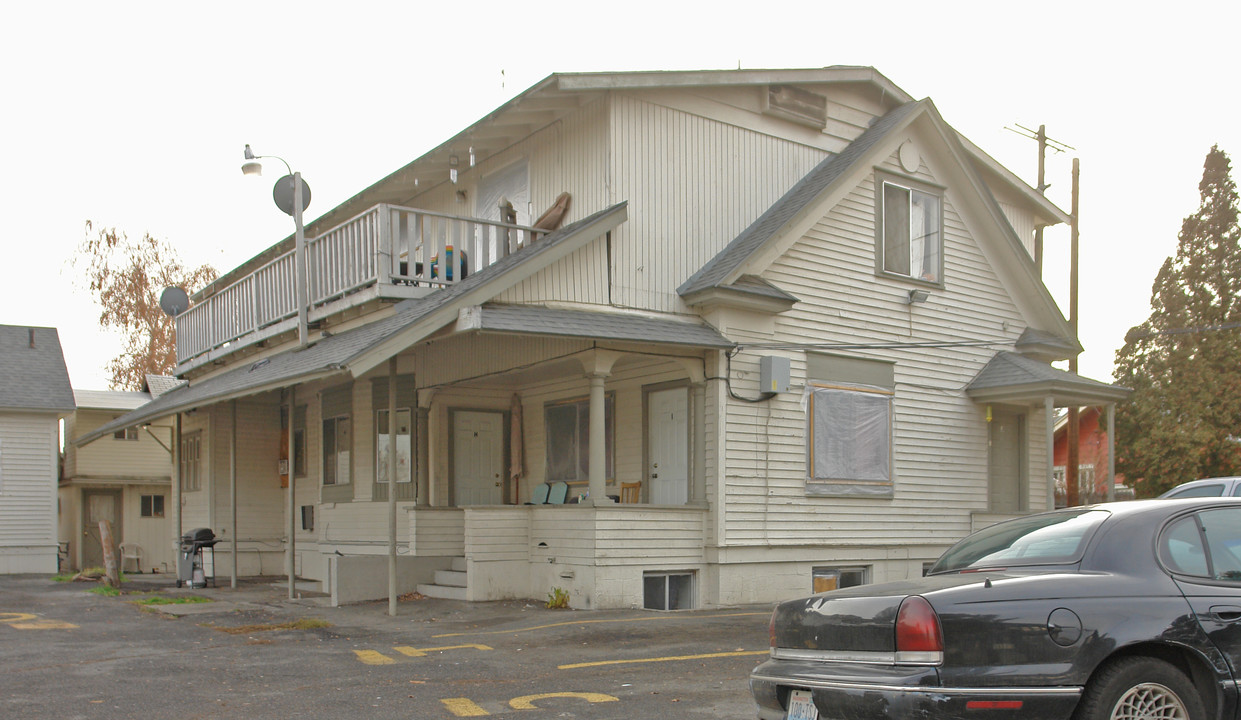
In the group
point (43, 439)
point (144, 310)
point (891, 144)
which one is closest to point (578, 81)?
point (891, 144)

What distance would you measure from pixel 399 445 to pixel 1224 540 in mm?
13070

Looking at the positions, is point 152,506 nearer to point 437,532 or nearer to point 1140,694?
point 437,532

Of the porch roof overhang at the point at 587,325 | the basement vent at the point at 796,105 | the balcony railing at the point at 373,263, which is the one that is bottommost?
the porch roof overhang at the point at 587,325

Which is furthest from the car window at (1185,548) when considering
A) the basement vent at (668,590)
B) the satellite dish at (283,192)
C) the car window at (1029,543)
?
the satellite dish at (283,192)

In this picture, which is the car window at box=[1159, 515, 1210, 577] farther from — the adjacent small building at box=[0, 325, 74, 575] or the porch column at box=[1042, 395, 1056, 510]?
the adjacent small building at box=[0, 325, 74, 575]

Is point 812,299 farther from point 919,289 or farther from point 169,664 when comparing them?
point 169,664

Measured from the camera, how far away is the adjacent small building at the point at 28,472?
84.1 ft

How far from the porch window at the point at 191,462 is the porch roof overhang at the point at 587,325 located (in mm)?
13466

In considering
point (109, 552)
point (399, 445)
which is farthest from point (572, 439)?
point (109, 552)

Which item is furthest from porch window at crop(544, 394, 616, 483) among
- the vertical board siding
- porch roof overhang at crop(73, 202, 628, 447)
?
porch roof overhang at crop(73, 202, 628, 447)

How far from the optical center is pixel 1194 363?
91.1 ft

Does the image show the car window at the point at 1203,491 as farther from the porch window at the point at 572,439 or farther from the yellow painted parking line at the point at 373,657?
the yellow painted parking line at the point at 373,657

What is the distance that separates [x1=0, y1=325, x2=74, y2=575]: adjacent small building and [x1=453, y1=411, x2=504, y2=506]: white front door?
14191 mm

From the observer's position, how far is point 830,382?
1515 cm
